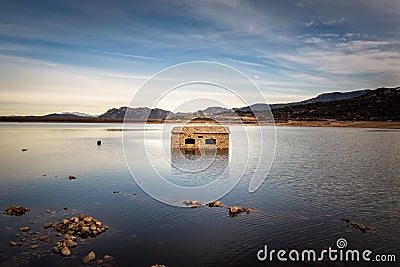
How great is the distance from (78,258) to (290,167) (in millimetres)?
23303

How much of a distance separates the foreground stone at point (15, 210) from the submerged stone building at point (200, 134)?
1004 inches

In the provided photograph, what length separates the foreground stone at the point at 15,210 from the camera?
1641 centimetres

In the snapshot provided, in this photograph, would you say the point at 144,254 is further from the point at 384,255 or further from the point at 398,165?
the point at 398,165

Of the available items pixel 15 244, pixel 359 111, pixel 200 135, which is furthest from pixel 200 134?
pixel 359 111

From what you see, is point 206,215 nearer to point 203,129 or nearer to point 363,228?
point 363,228

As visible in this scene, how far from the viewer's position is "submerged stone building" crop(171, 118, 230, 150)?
4075 centimetres

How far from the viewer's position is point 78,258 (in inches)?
452

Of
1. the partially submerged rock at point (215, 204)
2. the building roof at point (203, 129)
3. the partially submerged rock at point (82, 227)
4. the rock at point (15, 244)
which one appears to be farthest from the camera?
the building roof at point (203, 129)

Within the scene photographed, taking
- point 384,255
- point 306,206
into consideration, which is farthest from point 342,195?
point 384,255

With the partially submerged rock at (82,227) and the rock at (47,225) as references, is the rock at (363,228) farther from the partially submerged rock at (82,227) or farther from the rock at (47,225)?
the rock at (47,225)

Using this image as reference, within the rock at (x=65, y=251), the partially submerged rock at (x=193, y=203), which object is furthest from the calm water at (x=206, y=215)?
the partially submerged rock at (x=193, y=203)

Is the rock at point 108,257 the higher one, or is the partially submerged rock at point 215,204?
the partially submerged rock at point 215,204

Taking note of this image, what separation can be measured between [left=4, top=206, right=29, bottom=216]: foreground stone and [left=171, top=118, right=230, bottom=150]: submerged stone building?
2550cm

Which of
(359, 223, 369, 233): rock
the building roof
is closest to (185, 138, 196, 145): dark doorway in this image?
the building roof
